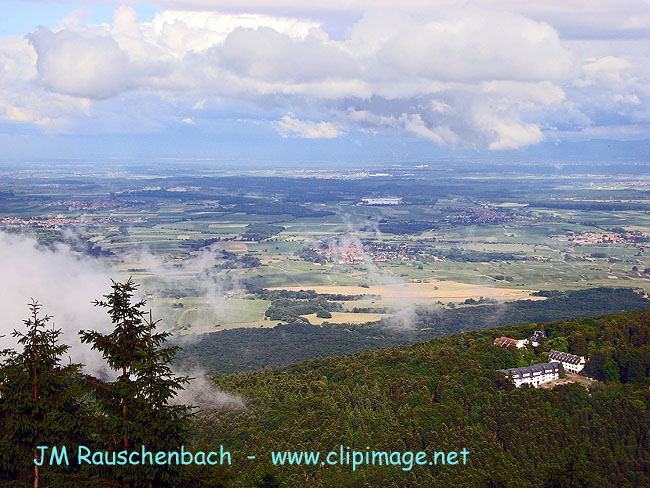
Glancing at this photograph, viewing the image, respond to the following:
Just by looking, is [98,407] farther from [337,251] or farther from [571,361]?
[337,251]

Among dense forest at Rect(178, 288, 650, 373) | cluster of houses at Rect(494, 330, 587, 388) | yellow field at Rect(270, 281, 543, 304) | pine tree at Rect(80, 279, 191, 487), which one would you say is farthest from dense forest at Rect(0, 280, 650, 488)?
yellow field at Rect(270, 281, 543, 304)

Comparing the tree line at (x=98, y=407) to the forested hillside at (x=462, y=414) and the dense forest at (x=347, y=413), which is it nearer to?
the dense forest at (x=347, y=413)

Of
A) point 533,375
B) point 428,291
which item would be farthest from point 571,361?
point 428,291

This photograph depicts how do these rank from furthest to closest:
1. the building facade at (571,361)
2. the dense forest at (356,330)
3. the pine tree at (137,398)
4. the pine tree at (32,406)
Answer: the dense forest at (356,330) < the building facade at (571,361) < the pine tree at (32,406) < the pine tree at (137,398)

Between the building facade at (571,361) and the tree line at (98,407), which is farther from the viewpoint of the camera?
the building facade at (571,361)

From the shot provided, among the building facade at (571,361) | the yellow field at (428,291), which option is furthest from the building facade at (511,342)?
the yellow field at (428,291)

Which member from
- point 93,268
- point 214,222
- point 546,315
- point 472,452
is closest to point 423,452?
point 472,452

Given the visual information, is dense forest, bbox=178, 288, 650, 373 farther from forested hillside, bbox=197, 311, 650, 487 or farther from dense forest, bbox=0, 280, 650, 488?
forested hillside, bbox=197, 311, 650, 487
